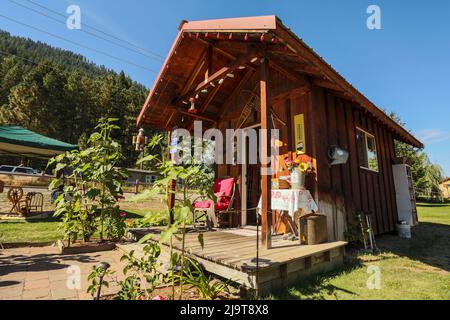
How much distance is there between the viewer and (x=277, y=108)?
4965 millimetres

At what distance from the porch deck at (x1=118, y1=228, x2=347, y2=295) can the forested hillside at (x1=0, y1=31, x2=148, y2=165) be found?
33011mm

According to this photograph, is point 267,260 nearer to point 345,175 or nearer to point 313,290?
point 313,290

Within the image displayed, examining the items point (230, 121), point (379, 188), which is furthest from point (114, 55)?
point (379, 188)

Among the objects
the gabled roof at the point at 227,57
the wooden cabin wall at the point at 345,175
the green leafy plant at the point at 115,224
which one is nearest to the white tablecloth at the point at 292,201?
the wooden cabin wall at the point at 345,175

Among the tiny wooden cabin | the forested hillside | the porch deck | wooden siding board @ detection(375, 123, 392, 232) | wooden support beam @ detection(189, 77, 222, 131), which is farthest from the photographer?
the forested hillside

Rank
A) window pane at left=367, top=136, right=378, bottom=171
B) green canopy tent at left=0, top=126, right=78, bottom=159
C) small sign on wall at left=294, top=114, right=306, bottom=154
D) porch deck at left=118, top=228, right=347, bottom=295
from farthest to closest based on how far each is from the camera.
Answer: green canopy tent at left=0, top=126, right=78, bottom=159 < window pane at left=367, top=136, right=378, bottom=171 < small sign on wall at left=294, top=114, right=306, bottom=154 < porch deck at left=118, top=228, right=347, bottom=295

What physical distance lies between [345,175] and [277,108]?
190 cm

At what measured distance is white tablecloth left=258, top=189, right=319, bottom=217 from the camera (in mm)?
3527

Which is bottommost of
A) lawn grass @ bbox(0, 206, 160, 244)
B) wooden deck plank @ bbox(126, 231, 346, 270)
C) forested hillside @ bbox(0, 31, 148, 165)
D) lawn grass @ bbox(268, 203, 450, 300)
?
lawn grass @ bbox(268, 203, 450, 300)

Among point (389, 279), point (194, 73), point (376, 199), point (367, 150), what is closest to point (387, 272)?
point (389, 279)

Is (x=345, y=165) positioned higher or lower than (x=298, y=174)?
higher

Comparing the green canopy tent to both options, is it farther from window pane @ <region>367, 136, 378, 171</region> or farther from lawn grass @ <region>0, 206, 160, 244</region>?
window pane @ <region>367, 136, 378, 171</region>

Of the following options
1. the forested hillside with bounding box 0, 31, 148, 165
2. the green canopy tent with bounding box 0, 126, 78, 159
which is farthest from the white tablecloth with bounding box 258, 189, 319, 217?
the forested hillside with bounding box 0, 31, 148, 165
